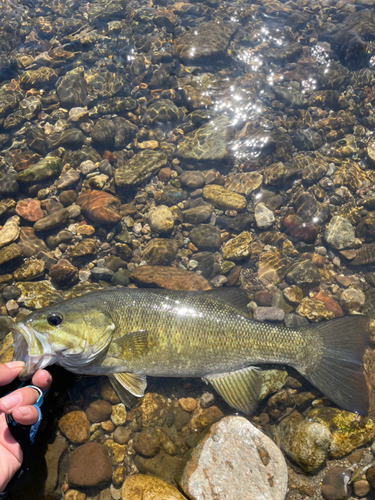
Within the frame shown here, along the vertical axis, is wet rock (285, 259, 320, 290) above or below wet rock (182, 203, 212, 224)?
below

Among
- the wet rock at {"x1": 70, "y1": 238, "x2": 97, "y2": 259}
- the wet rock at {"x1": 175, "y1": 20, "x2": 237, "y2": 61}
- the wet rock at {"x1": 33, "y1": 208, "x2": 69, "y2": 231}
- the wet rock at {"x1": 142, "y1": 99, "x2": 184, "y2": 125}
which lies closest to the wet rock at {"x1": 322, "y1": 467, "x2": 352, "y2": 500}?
the wet rock at {"x1": 70, "y1": 238, "x2": 97, "y2": 259}

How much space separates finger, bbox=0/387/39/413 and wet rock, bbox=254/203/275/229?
4931 millimetres

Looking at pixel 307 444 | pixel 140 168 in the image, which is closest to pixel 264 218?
pixel 140 168

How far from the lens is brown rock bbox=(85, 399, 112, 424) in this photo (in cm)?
416

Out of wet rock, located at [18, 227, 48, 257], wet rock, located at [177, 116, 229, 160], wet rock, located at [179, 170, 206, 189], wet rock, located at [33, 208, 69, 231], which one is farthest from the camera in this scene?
wet rock, located at [177, 116, 229, 160]

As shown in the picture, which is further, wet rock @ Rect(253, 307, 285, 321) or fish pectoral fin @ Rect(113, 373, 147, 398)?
wet rock @ Rect(253, 307, 285, 321)

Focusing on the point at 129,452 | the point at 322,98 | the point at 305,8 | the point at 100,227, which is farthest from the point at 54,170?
the point at 305,8

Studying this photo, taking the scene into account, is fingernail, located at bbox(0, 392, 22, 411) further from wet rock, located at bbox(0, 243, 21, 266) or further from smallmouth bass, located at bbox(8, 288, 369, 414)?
wet rock, located at bbox(0, 243, 21, 266)

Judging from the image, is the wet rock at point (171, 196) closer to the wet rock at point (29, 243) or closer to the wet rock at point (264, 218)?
the wet rock at point (264, 218)

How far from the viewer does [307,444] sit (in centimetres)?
363

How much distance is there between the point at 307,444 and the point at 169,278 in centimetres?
319

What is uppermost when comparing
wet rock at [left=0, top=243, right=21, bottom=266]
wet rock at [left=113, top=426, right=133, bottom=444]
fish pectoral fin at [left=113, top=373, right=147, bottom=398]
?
wet rock at [left=0, top=243, right=21, bottom=266]

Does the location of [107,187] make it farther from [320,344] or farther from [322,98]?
[322,98]

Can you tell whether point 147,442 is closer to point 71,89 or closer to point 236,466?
point 236,466
